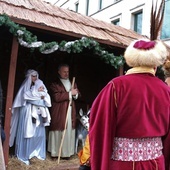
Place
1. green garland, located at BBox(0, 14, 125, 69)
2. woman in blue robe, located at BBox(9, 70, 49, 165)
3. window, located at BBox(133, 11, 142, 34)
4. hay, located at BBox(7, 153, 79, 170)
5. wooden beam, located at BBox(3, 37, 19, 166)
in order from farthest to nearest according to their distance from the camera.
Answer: window, located at BBox(133, 11, 142, 34)
woman in blue robe, located at BBox(9, 70, 49, 165)
hay, located at BBox(7, 153, 79, 170)
wooden beam, located at BBox(3, 37, 19, 166)
green garland, located at BBox(0, 14, 125, 69)

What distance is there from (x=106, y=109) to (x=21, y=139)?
3.14 m

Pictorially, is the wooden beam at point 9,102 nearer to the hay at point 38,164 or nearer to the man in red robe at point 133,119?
the hay at point 38,164

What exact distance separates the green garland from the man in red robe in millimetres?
2359

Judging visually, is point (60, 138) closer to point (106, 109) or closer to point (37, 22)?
point (37, 22)

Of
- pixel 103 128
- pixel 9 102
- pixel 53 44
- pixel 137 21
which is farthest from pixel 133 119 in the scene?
pixel 137 21

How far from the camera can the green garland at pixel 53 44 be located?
3971 millimetres

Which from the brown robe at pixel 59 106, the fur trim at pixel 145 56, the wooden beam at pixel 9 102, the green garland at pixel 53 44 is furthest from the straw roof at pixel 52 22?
the fur trim at pixel 145 56

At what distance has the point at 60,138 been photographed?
523 cm

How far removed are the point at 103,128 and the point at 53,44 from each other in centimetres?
264

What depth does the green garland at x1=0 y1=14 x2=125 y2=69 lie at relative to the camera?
3.97m

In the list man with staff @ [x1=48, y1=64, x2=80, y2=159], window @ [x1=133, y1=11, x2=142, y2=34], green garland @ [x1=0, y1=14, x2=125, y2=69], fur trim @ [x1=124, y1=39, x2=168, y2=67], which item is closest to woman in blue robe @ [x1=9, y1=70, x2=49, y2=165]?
man with staff @ [x1=48, y1=64, x2=80, y2=159]

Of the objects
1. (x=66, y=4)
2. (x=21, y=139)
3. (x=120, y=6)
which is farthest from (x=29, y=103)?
(x=66, y=4)

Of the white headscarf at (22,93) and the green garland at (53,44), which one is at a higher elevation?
the green garland at (53,44)

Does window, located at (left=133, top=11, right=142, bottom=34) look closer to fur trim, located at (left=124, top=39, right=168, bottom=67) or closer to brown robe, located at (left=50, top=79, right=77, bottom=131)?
brown robe, located at (left=50, top=79, right=77, bottom=131)
